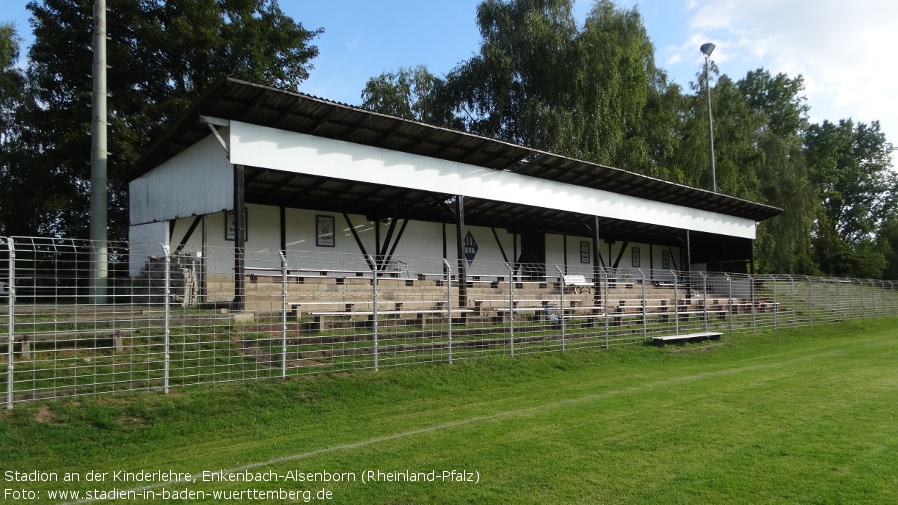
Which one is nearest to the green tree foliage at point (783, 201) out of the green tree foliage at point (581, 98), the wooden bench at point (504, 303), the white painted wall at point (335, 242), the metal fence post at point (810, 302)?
the green tree foliage at point (581, 98)

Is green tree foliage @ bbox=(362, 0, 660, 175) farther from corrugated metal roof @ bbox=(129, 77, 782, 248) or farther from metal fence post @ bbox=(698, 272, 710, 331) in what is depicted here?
metal fence post @ bbox=(698, 272, 710, 331)

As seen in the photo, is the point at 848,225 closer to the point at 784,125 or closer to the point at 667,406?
the point at 784,125

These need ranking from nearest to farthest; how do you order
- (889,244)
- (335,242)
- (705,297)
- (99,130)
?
(99,130) → (705,297) → (335,242) → (889,244)

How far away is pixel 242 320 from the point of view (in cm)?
913

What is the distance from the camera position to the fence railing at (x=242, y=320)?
7.47m

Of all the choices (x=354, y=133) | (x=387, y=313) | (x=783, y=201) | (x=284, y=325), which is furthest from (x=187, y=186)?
(x=783, y=201)

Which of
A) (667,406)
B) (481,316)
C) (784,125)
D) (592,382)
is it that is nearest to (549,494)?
(667,406)

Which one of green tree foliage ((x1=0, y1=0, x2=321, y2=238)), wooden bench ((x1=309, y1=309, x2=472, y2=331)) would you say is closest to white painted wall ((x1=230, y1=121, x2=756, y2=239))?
wooden bench ((x1=309, y1=309, x2=472, y2=331))

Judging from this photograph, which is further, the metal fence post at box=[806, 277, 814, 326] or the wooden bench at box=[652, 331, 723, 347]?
the metal fence post at box=[806, 277, 814, 326]

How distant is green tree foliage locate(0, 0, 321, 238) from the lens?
20094 mm

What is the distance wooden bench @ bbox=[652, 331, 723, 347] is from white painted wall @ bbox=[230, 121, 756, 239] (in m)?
4.99

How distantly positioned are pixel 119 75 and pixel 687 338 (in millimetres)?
19772

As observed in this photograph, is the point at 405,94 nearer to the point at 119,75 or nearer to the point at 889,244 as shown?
the point at 119,75

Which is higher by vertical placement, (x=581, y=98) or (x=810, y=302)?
(x=581, y=98)
